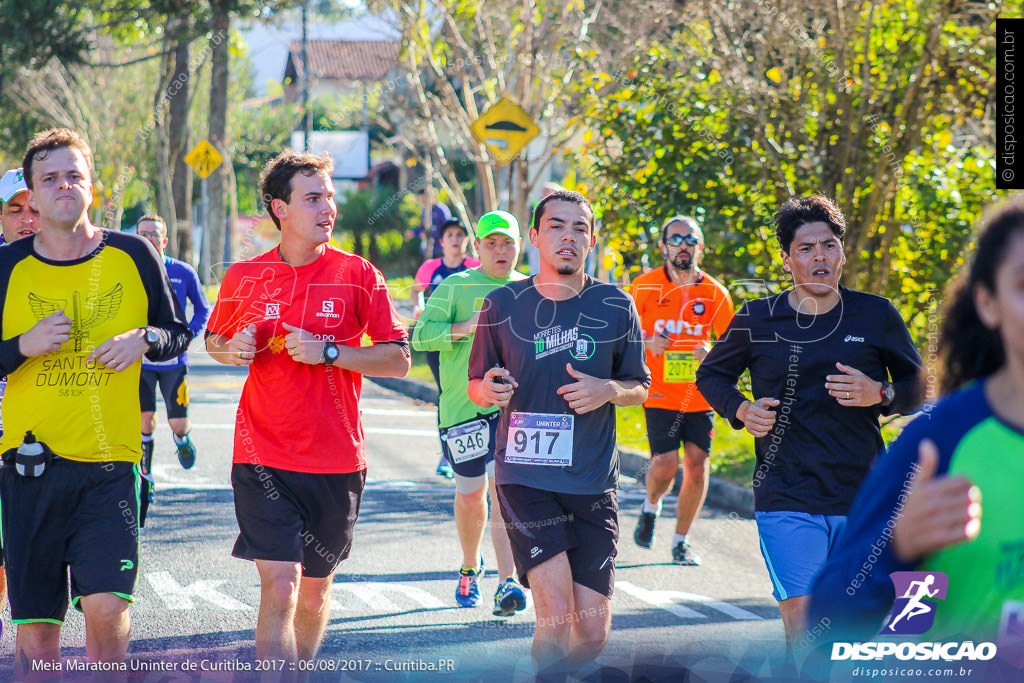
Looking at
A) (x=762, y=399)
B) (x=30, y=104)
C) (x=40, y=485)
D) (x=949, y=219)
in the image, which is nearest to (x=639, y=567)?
(x=762, y=399)

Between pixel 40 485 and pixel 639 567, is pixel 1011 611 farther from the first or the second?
pixel 639 567

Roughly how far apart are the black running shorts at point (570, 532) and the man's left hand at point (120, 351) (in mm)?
1524

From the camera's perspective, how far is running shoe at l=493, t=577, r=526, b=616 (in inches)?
246

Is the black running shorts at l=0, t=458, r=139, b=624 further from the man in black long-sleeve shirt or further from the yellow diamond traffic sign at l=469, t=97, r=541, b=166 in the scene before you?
the yellow diamond traffic sign at l=469, t=97, r=541, b=166

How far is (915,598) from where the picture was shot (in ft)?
8.09

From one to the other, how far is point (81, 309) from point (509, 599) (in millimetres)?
2912

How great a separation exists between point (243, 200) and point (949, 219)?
233 ft

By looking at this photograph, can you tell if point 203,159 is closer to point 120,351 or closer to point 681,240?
point 681,240

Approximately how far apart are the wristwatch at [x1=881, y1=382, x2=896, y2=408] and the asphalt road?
1.09 metres

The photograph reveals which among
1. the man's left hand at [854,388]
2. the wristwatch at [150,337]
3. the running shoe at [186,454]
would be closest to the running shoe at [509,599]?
the man's left hand at [854,388]

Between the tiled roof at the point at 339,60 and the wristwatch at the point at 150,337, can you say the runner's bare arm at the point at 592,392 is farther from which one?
the tiled roof at the point at 339,60

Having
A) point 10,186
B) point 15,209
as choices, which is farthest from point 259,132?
point 10,186

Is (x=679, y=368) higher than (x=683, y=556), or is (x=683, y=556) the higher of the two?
(x=679, y=368)

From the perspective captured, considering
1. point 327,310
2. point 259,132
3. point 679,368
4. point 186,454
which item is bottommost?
point 186,454
